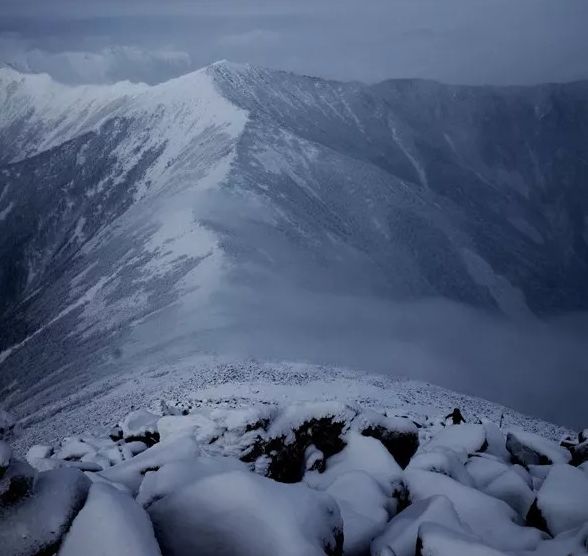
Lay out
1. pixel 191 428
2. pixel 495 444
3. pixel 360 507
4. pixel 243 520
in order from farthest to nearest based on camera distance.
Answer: pixel 495 444
pixel 191 428
pixel 360 507
pixel 243 520

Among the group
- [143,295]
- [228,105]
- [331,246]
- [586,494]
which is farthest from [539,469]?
[228,105]

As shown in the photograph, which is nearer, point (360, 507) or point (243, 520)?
point (243, 520)

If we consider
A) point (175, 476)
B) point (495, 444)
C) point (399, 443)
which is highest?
point (175, 476)

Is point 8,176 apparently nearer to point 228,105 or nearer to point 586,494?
point 228,105

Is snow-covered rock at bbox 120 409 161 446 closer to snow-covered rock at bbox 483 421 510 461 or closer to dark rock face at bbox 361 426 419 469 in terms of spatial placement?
dark rock face at bbox 361 426 419 469

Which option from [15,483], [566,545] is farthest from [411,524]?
[15,483]

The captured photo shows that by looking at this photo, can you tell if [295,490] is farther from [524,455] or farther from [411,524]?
[524,455]

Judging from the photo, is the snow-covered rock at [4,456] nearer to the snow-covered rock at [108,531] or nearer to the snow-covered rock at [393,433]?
the snow-covered rock at [108,531]
